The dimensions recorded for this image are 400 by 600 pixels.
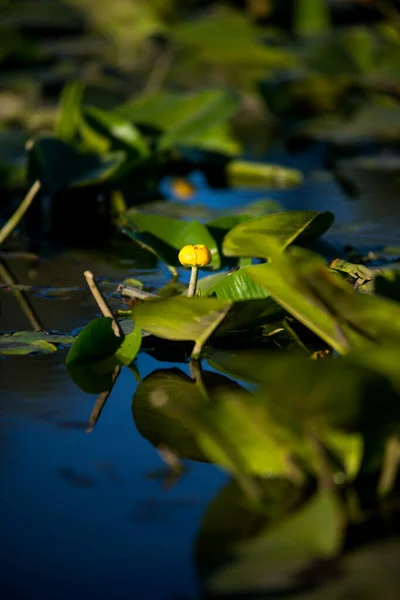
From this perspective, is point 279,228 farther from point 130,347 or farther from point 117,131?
point 117,131

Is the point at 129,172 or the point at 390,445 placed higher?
the point at 390,445

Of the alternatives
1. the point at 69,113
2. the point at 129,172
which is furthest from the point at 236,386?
the point at 69,113

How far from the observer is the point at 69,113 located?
6.13ft

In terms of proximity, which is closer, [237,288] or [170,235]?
[237,288]

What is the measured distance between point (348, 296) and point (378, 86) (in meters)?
2.22

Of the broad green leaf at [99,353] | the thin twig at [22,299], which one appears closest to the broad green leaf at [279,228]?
the broad green leaf at [99,353]

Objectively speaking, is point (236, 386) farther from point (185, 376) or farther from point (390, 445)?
point (390, 445)

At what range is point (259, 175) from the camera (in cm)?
213

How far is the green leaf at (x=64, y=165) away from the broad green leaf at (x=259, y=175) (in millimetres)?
565

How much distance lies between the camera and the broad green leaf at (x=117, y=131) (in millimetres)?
1777

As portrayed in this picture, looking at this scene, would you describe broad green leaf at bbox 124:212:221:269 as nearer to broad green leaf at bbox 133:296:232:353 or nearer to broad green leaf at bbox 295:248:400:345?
broad green leaf at bbox 133:296:232:353

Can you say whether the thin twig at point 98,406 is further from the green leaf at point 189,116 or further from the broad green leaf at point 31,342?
the green leaf at point 189,116

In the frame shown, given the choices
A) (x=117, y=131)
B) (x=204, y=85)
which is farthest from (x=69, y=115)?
(x=204, y=85)

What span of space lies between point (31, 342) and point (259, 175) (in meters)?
1.31
